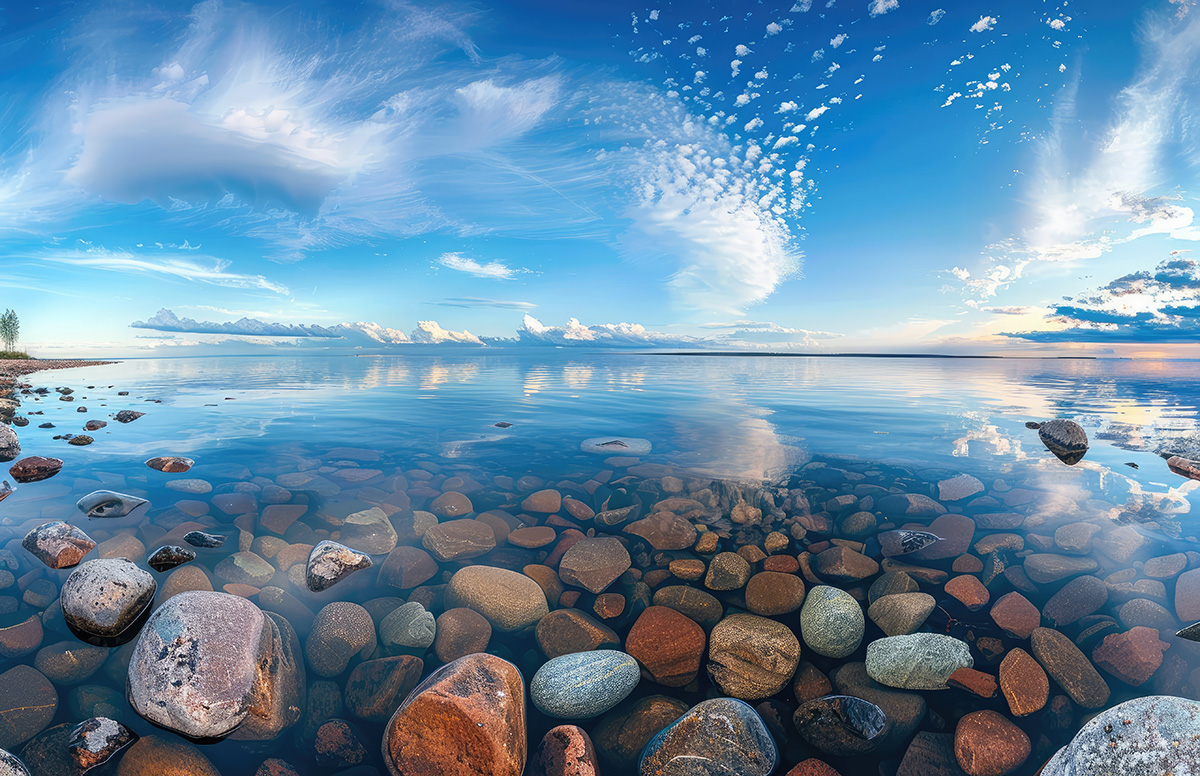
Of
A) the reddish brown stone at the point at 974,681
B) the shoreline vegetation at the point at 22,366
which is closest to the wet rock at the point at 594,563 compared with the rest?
the reddish brown stone at the point at 974,681

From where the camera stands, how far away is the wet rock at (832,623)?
601cm

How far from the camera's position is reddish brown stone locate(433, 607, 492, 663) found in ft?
19.6

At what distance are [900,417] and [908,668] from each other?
2123 cm

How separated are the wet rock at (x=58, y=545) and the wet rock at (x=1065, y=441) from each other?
24.5 meters

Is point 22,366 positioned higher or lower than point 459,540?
higher

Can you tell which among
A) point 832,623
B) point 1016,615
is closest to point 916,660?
point 832,623

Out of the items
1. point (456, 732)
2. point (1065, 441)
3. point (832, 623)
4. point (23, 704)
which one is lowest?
point (23, 704)

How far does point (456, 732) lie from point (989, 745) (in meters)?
5.45

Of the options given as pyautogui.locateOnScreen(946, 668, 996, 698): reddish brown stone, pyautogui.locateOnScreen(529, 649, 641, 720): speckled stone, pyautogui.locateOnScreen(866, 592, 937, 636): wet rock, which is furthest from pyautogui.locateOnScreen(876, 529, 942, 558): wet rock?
pyautogui.locateOnScreen(529, 649, 641, 720): speckled stone

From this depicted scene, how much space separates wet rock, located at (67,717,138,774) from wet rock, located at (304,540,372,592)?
8.56 feet

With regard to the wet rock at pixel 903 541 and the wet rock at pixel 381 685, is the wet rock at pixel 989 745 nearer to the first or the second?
the wet rock at pixel 903 541

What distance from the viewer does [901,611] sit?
6.47m

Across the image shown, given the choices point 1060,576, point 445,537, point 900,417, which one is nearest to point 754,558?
point 1060,576

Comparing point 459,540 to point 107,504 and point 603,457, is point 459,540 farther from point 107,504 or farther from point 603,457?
point 107,504
